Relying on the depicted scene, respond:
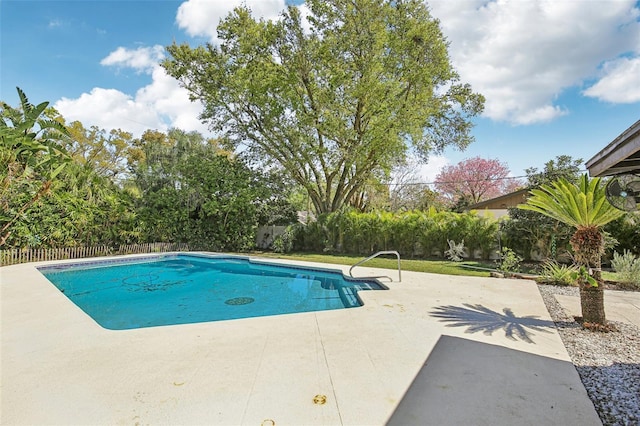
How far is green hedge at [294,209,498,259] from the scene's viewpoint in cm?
1155

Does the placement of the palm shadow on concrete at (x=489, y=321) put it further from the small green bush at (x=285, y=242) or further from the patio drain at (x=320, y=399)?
the small green bush at (x=285, y=242)

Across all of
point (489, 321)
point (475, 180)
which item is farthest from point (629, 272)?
point (475, 180)

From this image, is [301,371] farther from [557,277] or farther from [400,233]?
[400,233]

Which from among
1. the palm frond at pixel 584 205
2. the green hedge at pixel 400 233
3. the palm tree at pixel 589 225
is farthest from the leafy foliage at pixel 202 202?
the palm tree at pixel 589 225

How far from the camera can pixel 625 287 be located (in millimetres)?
7016

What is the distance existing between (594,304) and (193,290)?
834cm

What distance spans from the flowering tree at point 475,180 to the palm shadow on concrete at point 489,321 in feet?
76.4

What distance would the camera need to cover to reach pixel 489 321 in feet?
15.0

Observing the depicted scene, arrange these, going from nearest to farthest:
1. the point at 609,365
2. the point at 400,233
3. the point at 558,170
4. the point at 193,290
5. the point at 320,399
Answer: the point at 320,399 < the point at 609,365 < the point at 193,290 < the point at 558,170 < the point at 400,233

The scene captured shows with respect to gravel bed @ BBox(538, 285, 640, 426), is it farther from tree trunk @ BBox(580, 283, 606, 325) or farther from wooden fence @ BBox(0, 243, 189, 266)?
wooden fence @ BBox(0, 243, 189, 266)

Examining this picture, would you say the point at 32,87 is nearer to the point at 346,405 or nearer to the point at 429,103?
the point at 346,405

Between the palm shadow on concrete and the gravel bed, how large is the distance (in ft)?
1.10

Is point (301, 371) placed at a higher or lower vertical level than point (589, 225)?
lower

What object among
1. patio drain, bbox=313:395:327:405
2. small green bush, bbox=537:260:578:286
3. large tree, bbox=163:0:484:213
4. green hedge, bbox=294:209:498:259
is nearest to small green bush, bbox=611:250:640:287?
small green bush, bbox=537:260:578:286
